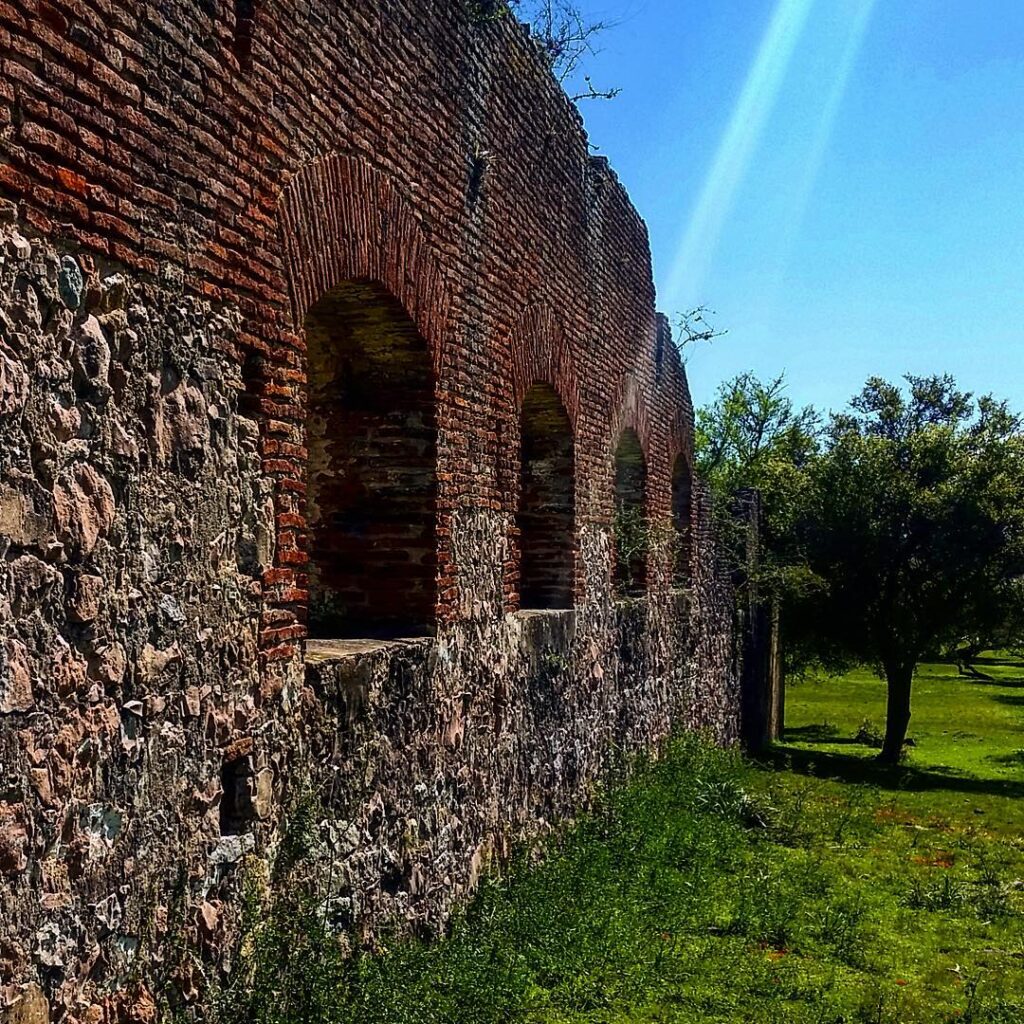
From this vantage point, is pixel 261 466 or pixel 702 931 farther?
pixel 702 931

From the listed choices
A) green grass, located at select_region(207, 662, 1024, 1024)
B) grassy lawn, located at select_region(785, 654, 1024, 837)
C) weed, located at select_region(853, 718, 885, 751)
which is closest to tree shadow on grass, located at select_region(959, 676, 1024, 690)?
grassy lawn, located at select_region(785, 654, 1024, 837)

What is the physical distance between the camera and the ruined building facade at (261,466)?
9.30 feet

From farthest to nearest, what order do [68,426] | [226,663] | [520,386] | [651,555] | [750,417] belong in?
1. [750,417]
2. [651,555]
3. [520,386]
4. [226,663]
5. [68,426]

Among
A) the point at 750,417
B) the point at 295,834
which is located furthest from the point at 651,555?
the point at 750,417

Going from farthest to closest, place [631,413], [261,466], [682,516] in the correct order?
1. [682,516]
2. [631,413]
3. [261,466]

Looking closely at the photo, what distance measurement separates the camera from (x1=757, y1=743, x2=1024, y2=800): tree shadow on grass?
47.6 feet

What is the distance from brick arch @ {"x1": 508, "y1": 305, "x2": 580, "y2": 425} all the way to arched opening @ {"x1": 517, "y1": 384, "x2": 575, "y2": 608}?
6.8 inches

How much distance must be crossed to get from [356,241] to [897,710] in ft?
49.0

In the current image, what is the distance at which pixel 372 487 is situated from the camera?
5.62 meters

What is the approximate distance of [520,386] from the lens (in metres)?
7.09

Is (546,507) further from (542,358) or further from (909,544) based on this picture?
(909,544)

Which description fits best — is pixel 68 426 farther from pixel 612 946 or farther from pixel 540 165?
pixel 540 165

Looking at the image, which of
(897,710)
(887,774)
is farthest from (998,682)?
(887,774)

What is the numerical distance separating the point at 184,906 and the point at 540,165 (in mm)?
5450
